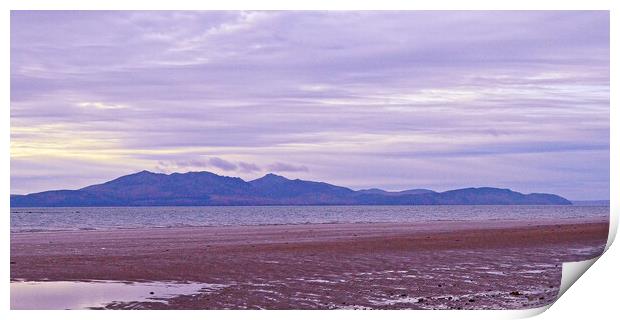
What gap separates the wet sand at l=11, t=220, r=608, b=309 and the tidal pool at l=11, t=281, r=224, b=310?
0.28m

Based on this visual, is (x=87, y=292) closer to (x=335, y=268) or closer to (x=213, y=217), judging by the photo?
(x=335, y=268)

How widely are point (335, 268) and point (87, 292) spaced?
326 cm

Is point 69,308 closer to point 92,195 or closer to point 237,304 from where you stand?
point 237,304

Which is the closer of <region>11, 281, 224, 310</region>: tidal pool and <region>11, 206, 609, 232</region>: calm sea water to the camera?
<region>11, 281, 224, 310</region>: tidal pool

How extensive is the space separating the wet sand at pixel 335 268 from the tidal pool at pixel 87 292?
0.28m

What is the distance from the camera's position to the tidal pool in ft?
26.1

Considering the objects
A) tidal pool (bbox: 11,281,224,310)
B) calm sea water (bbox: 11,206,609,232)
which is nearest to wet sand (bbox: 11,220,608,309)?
tidal pool (bbox: 11,281,224,310)

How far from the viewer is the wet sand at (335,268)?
7.89 metres

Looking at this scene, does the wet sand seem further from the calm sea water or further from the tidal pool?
the calm sea water

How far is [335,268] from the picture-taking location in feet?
34.1

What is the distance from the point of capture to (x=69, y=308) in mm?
7676
